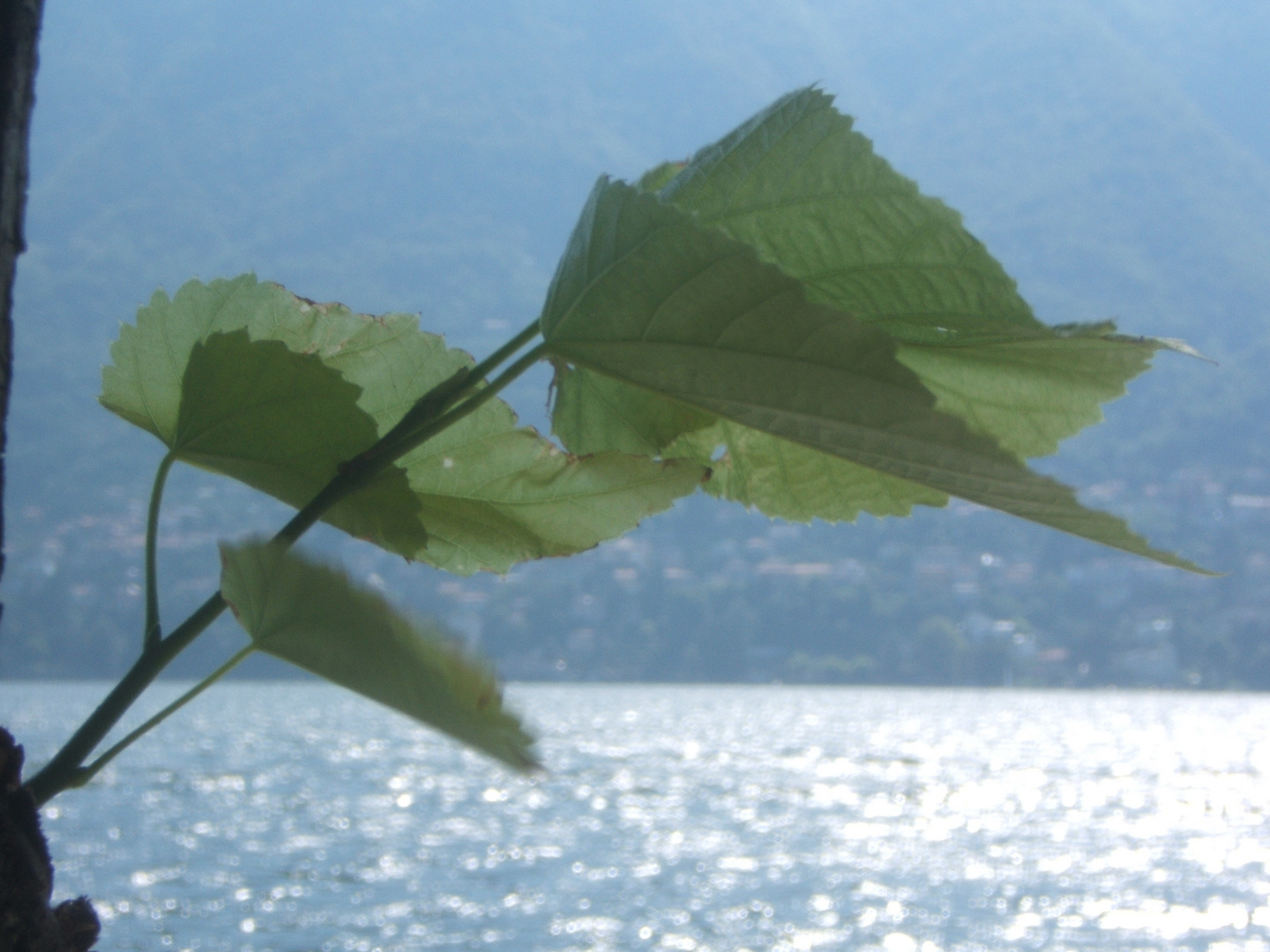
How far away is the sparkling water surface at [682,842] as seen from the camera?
17.5 metres

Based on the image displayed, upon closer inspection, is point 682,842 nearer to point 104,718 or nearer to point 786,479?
point 786,479

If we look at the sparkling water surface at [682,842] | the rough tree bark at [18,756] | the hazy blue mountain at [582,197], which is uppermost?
the hazy blue mountain at [582,197]

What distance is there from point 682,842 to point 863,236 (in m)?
24.5

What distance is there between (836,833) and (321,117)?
68.7 m

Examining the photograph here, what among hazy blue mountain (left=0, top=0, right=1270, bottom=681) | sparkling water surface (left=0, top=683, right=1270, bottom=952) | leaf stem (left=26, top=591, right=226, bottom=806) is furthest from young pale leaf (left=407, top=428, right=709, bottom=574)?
hazy blue mountain (left=0, top=0, right=1270, bottom=681)

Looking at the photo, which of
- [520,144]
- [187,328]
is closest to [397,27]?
[520,144]

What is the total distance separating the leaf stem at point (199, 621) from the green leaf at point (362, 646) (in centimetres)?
1

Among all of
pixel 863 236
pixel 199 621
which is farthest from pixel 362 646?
pixel 863 236

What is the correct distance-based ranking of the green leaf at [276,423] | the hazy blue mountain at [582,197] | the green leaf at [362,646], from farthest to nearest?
the hazy blue mountain at [582,197] → the green leaf at [276,423] → the green leaf at [362,646]

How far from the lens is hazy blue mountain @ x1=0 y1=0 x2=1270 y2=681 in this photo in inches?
1986

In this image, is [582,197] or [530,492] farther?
[582,197]

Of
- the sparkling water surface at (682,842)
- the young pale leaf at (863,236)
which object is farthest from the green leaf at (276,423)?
the sparkling water surface at (682,842)

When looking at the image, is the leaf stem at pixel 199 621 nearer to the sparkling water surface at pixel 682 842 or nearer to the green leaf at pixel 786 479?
the green leaf at pixel 786 479

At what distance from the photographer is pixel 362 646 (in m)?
0.24
